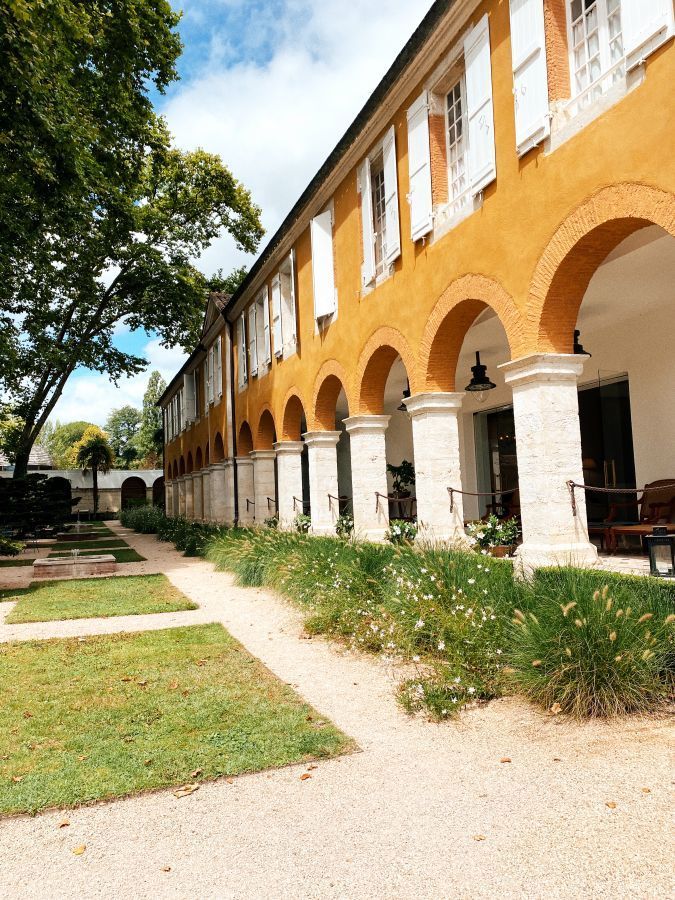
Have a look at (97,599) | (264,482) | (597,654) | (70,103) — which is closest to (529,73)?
(597,654)

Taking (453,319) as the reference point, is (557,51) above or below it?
above

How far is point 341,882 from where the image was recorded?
2.75 m

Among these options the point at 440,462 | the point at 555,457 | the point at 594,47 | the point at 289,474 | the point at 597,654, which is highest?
the point at 594,47

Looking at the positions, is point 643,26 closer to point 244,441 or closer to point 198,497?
point 244,441

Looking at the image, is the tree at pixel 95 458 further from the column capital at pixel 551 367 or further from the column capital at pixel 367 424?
the column capital at pixel 551 367

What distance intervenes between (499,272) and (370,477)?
185 inches

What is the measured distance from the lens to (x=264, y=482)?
18062 millimetres

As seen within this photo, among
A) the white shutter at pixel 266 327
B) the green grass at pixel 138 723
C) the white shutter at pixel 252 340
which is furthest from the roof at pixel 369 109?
the green grass at pixel 138 723

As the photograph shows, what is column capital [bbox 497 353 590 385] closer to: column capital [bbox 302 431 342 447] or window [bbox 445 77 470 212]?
window [bbox 445 77 470 212]

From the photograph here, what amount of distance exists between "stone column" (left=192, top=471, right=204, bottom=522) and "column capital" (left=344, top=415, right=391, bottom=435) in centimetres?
1582

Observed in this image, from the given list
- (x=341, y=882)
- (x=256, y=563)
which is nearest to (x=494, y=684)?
(x=341, y=882)

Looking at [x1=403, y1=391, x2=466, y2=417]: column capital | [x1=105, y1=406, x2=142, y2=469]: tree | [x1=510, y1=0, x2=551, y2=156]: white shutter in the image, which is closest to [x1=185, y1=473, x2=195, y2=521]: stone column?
[x1=403, y1=391, x2=466, y2=417]: column capital

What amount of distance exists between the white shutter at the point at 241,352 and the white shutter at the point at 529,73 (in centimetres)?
1289

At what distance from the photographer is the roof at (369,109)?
8.48 metres
